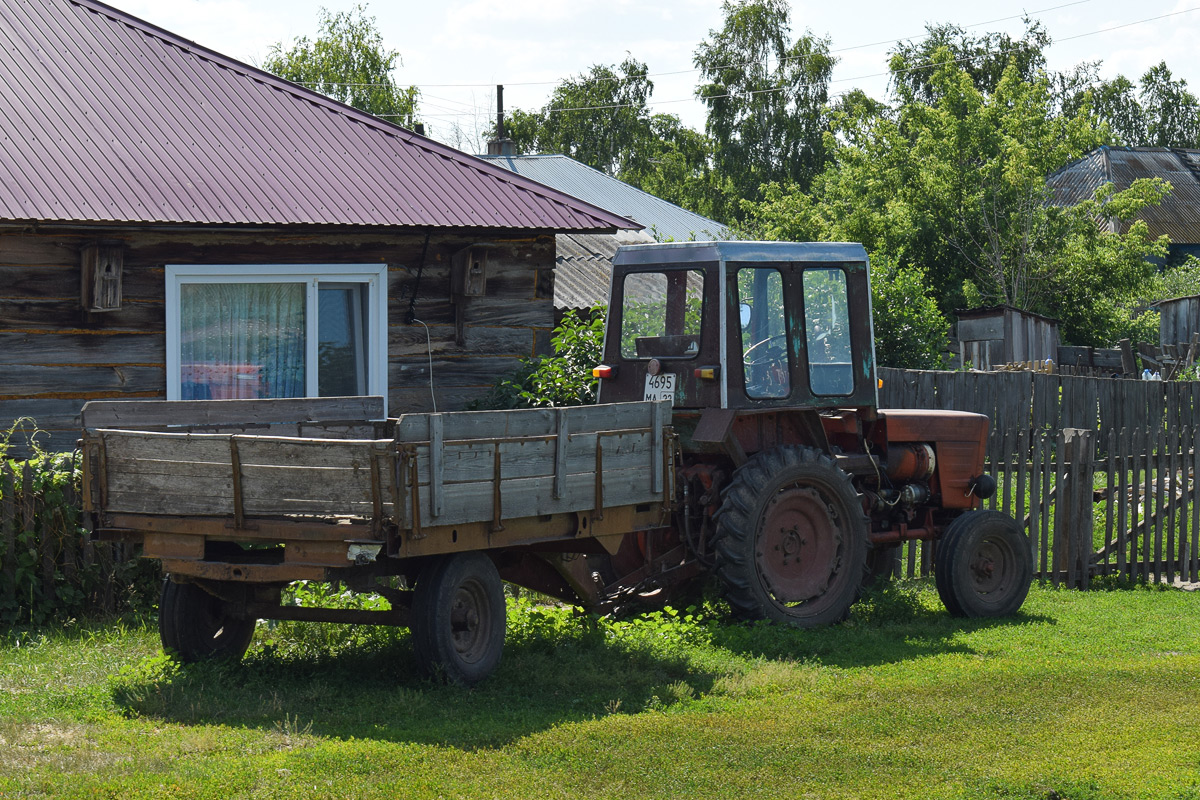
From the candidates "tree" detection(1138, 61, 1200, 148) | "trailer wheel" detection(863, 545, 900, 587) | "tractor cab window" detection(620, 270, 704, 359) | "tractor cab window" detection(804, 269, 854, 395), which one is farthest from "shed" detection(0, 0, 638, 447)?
"tree" detection(1138, 61, 1200, 148)

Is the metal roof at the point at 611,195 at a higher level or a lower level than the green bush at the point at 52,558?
higher

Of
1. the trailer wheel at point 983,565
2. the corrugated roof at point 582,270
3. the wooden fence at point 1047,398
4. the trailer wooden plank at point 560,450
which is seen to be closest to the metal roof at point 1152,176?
the corrugated roof at point 582,270

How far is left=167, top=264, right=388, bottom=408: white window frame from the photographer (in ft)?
33.4

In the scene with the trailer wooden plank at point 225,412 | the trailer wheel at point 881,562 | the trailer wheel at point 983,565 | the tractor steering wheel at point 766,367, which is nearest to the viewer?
the trailer wooden plank at point 225,412

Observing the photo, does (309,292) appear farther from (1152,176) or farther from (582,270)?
(1152,176)

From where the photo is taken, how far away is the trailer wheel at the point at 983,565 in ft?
28.7

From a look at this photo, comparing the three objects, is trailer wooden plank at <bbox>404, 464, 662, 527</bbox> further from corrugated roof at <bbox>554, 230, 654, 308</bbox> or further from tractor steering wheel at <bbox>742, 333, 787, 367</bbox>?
corrugated roof at <bbox>554, 230, 654, 308</bbox>

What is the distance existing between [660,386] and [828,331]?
47.5 inches

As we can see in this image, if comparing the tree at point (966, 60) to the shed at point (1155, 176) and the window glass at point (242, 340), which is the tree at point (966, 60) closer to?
the shed at point (1155, 176)

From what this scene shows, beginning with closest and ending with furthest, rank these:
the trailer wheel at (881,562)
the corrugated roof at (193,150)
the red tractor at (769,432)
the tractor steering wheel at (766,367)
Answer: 1. the red tractor at (769,432)
2. the tractor steering wheel at (766,367)
3. the trailer wheel at (881,562)
4. the corrugated roof at (193,150)

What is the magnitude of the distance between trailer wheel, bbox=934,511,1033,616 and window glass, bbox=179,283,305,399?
5.39m

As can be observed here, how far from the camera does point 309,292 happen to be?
10.8 metres

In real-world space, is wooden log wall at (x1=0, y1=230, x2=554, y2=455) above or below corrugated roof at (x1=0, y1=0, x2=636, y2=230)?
below

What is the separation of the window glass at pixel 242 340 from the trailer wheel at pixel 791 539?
4.53 metres
